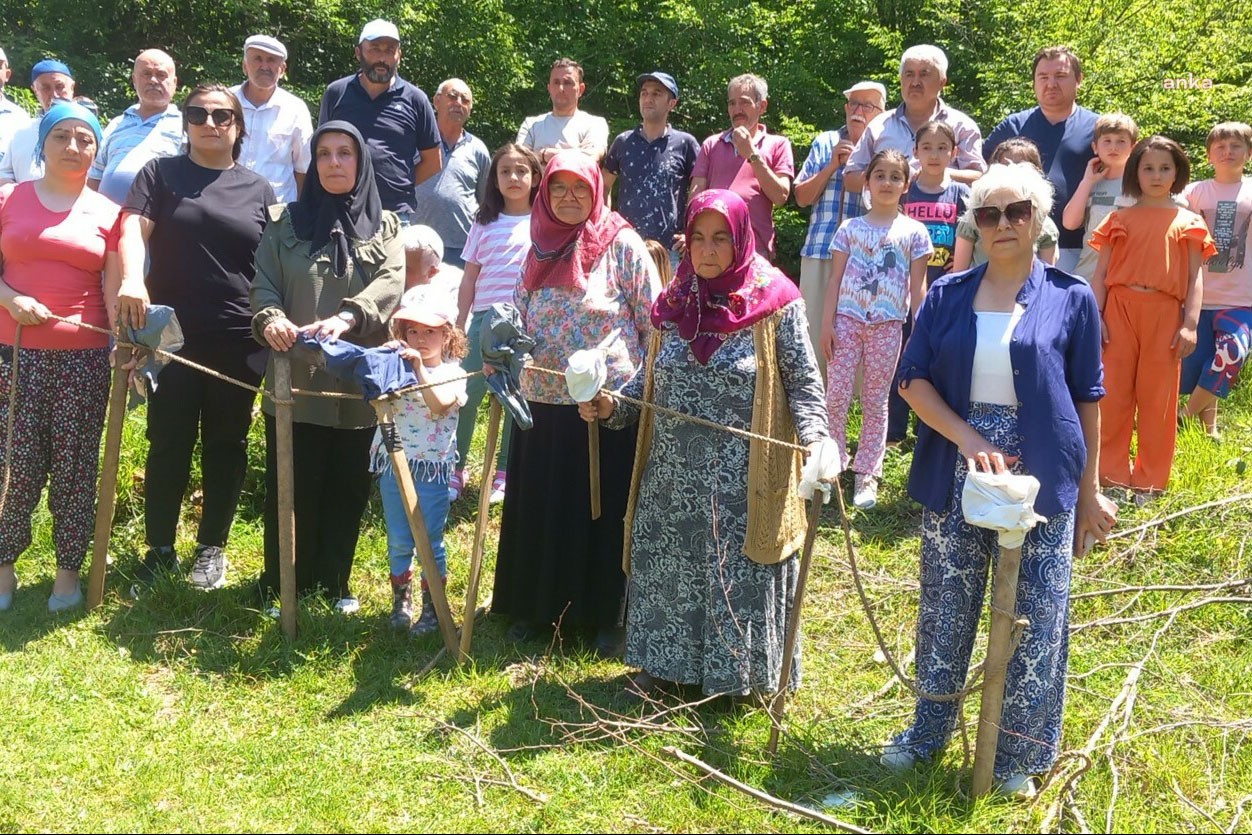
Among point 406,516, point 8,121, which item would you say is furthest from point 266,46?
point 406,516

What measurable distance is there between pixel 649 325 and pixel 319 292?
1349mm

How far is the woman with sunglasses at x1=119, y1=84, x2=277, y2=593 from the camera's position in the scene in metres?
5.14

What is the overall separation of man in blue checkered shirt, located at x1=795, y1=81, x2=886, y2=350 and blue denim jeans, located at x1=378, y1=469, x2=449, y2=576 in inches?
111

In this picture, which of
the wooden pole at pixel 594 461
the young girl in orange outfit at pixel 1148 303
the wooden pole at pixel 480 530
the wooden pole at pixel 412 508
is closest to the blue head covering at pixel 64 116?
the wooden pole at pixel 412 508

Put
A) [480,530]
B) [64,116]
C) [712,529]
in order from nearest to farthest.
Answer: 1. [712,529]
2. [480,530]
3. [64,116]

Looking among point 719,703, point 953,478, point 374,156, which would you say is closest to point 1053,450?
point 953,478

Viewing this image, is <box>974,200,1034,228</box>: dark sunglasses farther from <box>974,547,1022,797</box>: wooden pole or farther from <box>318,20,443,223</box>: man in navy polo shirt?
<box>318,20,443,223</box>: man in navy polo shirt

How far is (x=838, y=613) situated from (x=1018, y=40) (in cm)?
637

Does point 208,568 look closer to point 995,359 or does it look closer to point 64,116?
point 64,116

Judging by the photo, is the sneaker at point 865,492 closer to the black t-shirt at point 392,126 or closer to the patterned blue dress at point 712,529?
the patterned blue dress at point 712,529

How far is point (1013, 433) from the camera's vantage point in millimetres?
→ 3643

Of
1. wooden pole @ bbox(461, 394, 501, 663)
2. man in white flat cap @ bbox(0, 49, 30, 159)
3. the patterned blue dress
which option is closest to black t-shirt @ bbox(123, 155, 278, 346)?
wooden pole @ bbox(461, 394, 501, 663)

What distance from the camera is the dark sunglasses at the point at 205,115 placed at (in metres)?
5.10

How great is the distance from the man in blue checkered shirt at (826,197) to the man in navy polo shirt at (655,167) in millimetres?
724
